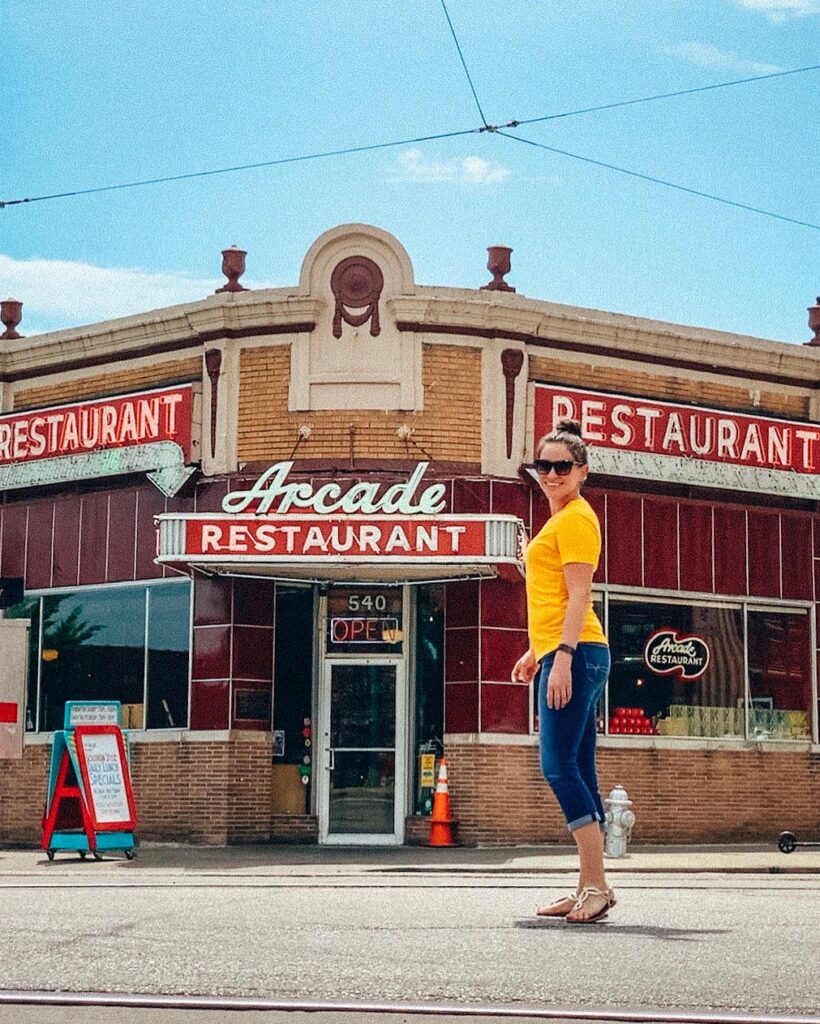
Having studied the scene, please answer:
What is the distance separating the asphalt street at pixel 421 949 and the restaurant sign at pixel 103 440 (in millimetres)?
12654

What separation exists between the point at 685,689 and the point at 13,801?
334 inches

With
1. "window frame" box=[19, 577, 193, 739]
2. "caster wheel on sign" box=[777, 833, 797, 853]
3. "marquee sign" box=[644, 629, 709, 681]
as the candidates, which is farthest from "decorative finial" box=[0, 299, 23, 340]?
"caster wheel on sign" box=[777, 833, 797, 853]

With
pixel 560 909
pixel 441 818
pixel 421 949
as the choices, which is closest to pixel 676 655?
pixel 441 818

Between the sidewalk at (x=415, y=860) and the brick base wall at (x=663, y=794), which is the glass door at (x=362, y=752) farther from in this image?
the brick base wall at (x=663, y=794)

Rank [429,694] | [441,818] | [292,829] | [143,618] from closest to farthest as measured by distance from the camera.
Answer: [441,818], [292,829], [429,694], [143,618]

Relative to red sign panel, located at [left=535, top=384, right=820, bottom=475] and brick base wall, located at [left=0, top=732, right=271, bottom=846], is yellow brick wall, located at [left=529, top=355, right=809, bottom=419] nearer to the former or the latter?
red sign panel, located at [left=535, top=384, right=820, bottom=475]

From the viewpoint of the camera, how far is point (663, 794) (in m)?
21.9

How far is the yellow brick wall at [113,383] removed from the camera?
2225 centimetres

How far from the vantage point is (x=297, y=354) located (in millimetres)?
21406

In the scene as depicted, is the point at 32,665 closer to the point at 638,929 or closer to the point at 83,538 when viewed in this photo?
the point at 83,538

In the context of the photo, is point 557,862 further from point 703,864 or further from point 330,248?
point 330,248

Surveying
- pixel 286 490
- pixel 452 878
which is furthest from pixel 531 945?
pixel 286 490

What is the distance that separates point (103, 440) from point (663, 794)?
26.5 ft

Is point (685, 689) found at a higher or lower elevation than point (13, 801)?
higher
